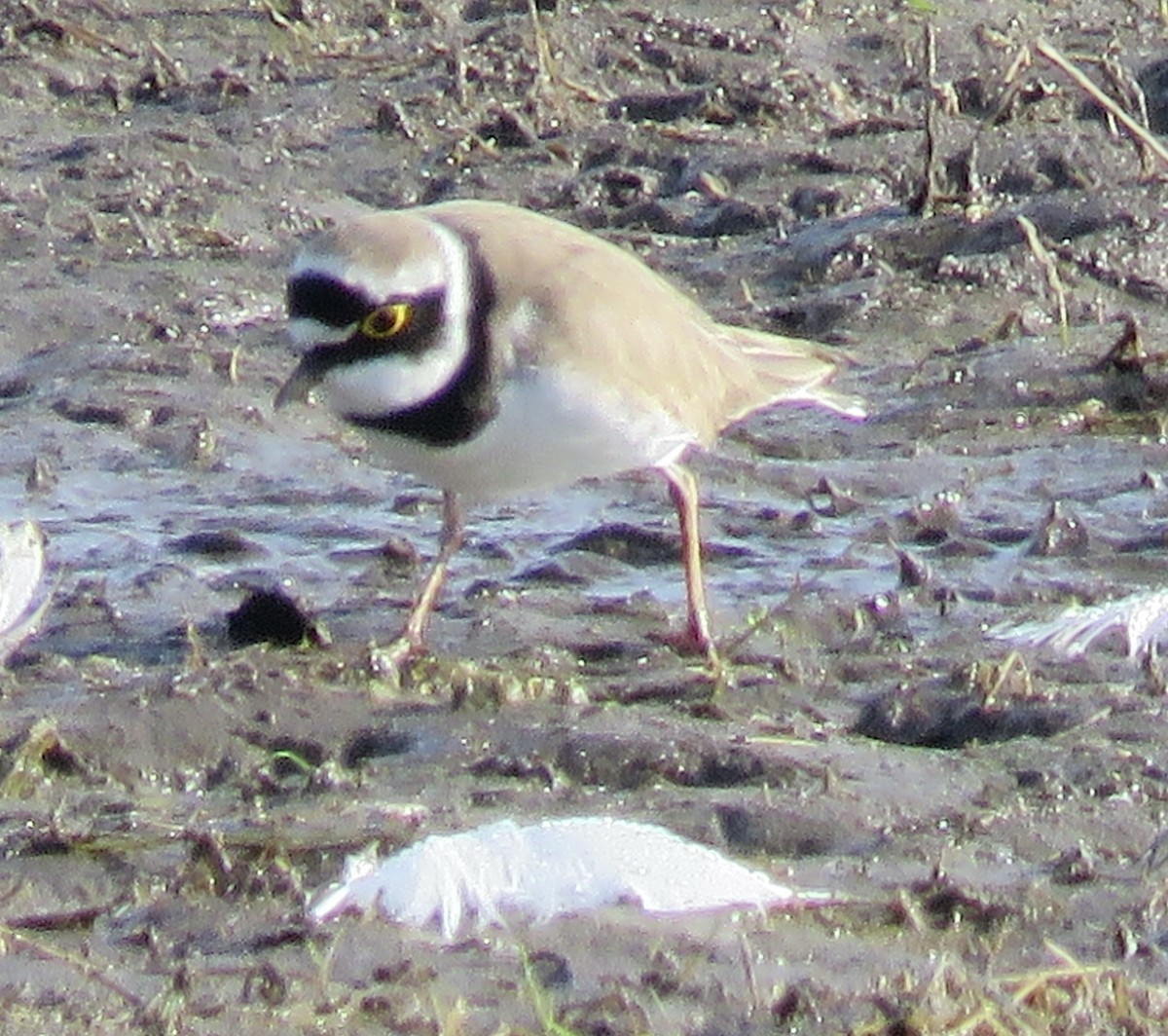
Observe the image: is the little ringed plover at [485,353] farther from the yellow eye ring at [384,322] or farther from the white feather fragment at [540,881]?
the white feather fragment at [540,881]

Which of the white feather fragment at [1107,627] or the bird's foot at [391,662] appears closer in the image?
the white feather fragment at [1107,627]

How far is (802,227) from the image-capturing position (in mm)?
8914

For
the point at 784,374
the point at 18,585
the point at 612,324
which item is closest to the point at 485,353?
the point at 612,324

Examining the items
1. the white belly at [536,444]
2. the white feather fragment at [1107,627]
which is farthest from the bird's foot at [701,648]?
the white feather fragment at [1107,627]

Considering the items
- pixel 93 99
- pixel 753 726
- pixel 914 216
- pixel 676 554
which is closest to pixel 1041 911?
pixel 753 726

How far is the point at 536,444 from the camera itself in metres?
5.64

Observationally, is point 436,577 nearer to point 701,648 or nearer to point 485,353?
point 701,648

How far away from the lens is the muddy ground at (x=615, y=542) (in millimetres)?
4328

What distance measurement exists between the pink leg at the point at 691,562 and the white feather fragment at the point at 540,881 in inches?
53.9

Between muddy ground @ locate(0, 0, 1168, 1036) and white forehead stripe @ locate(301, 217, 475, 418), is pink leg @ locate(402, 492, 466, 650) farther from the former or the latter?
white forehead stripe @ locate(301, 217, 475, 418)

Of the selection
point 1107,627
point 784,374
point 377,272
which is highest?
point 377,272

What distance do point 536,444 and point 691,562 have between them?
67 centimetres

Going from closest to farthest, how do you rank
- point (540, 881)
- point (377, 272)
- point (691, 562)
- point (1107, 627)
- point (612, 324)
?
point (540, 881) → point (377, 272) → point (1107, 627) → point (612, 324) → point (691, 562)

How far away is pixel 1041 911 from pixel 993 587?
6.51ft
